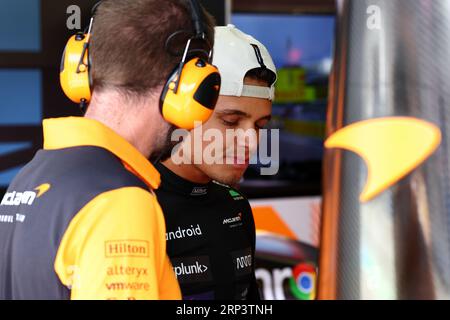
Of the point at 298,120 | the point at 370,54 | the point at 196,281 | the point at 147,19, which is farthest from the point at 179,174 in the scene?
the point at 298,120

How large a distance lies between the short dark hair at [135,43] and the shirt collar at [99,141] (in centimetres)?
10

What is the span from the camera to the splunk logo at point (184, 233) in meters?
2.01

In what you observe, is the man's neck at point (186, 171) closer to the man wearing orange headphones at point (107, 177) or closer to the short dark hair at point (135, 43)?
the man wearing orange headphones at point (107, 177)

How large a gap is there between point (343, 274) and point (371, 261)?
0.07m

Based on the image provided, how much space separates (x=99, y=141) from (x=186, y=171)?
2.70ft

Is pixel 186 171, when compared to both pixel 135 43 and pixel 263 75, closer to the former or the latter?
pixel 263 75

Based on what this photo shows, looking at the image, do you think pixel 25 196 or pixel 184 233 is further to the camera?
pixel 184 233

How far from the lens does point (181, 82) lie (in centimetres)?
142

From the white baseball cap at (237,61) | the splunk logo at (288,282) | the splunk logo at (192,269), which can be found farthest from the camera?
the splunk logo at (288,282)

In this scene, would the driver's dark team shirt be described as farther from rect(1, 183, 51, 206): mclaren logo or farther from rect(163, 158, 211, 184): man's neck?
rect(1, 183, 51, 206): mclaren logo

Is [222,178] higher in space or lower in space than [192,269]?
higher

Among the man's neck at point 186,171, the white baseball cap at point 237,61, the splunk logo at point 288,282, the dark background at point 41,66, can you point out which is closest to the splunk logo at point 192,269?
the man's neck at point 186,171

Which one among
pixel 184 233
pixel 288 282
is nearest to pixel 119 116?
pixel 184 233

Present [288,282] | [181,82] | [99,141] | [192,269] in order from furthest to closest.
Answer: [288,282], [192,269], [181,82], [99,141]
